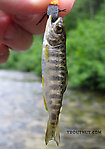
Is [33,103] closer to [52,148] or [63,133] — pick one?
[63,133]

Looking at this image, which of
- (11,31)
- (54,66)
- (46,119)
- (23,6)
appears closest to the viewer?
(23,6)

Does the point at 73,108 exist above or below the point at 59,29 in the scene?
below

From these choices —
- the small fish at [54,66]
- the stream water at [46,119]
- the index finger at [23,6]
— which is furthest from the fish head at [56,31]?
the stream water at [46,119]

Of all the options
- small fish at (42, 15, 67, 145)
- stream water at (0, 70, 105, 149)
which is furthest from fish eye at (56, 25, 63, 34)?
stream water at (0, 70, 105, 149)

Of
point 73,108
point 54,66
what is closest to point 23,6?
point 54,66

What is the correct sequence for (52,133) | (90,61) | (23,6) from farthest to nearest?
1. (90,61)
2. (52,133)
3. (23,6)

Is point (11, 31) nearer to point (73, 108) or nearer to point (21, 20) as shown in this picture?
point (21, 20)

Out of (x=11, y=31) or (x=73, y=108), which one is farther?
(x=73, y=108)

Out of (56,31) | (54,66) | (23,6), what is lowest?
(54,66)

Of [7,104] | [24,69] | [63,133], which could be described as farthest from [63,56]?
[24,69]
